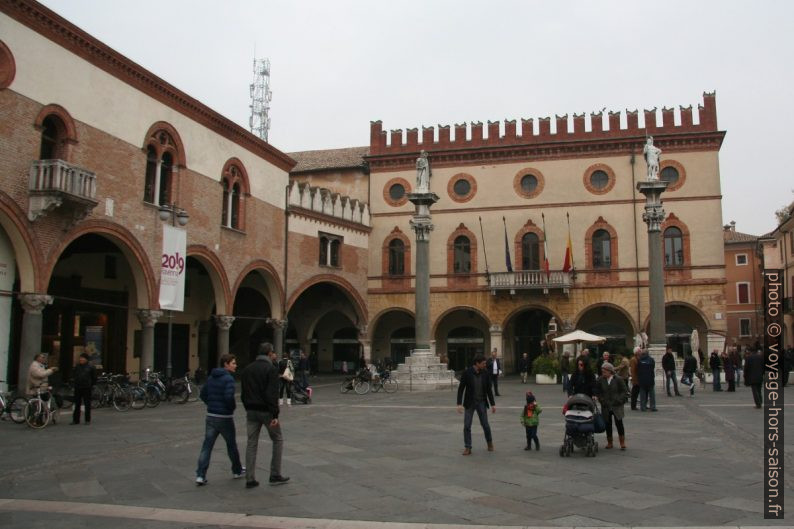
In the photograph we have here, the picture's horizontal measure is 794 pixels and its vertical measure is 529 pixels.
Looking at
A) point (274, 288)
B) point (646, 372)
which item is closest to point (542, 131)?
point (274, 288)

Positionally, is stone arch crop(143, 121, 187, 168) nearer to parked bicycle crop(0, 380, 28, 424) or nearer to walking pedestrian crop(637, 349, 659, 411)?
parked bicycle crop(0, 380, 28, 424)

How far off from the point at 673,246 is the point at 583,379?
23.9 m

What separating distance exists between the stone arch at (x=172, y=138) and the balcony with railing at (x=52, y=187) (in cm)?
429

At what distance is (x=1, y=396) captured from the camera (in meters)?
15.3

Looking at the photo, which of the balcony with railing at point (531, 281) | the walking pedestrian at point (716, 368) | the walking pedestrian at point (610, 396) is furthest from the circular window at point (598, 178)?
the walking pedestrian at point (610, 396)

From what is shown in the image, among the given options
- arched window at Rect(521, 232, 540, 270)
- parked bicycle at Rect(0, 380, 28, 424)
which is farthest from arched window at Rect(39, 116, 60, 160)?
arched window at Rect(521, 232, 540, 270)

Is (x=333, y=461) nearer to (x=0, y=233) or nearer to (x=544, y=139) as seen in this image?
(x=0, y=233)

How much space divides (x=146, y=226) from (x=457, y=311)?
60.5 ft

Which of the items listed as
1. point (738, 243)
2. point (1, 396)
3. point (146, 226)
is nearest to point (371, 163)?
point (146, 226)

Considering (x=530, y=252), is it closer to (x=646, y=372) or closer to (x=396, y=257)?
(x=396, y=257)

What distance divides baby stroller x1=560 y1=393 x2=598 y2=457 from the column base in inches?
546

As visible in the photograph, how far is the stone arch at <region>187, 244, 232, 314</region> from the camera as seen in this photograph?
→ 24.3 meters

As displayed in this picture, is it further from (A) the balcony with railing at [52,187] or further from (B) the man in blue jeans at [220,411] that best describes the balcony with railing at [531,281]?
(B) the man in blue jeans at [220,411]

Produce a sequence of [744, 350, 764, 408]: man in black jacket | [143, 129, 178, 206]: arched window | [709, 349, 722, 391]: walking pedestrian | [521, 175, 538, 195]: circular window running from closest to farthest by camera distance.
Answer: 1. [744, 350, 764, 408]: man in black jacket
2. [709, 349, 722, 391]: walking pedestrian
3. [143, 129, 178, 206]: arched window
4. [521, 175, 538, 195]: circular window
